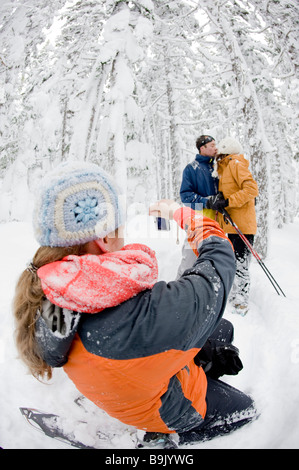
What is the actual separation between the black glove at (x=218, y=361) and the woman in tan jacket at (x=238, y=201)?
2.18m

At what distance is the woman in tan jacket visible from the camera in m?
3.86

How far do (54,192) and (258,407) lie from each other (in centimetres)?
239

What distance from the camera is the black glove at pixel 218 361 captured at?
2.03 meters

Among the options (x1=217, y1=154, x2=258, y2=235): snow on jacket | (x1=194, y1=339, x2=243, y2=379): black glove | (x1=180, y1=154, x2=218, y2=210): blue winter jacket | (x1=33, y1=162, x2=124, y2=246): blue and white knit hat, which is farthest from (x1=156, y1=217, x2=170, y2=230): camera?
(x1=180, y1=154, x2=218, y2=210): blue winter jacket

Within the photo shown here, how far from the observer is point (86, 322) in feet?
3.62

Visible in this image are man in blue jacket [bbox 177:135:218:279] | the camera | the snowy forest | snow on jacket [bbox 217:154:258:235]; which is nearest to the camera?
the camera

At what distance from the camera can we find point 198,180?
4262mm

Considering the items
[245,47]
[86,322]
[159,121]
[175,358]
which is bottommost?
[175,358]

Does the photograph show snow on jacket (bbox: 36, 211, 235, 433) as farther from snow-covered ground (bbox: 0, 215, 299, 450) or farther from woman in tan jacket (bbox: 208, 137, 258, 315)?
woman in tan jacket (bbox: 208, 137, 258, 315)

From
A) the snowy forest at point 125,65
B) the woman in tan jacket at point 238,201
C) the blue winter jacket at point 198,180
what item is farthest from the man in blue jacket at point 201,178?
the snowy forest at point 125,65

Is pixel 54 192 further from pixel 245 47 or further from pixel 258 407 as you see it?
pixel 245 47

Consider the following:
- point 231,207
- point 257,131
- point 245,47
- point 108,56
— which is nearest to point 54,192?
point 231,207

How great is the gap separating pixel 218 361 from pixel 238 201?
2488 mm

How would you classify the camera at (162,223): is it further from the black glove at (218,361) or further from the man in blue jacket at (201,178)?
the man in blue jacket at (201,178)
